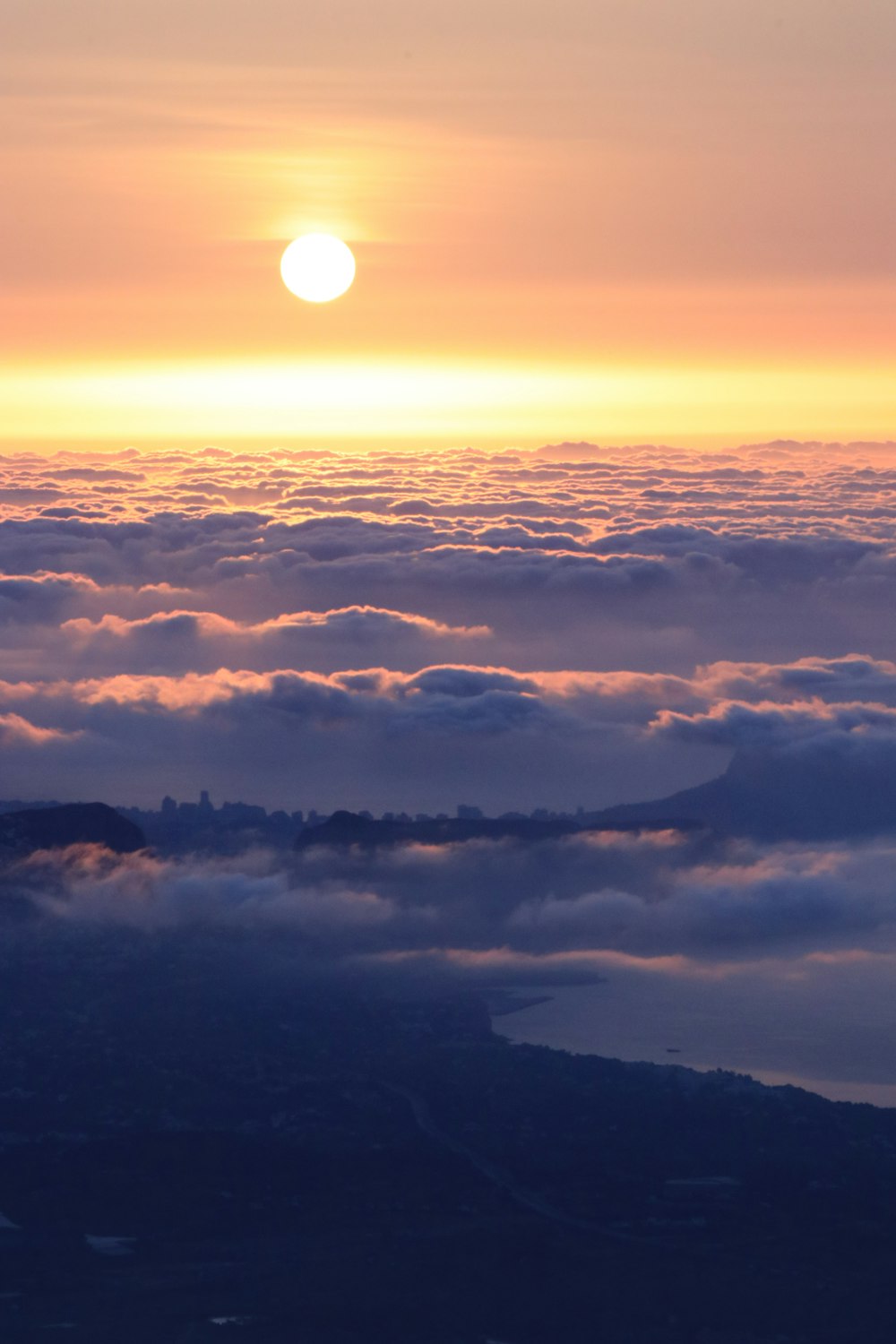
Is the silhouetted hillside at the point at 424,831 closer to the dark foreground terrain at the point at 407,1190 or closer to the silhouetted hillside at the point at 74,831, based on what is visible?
the silhouetted hillside at the point at 74,831

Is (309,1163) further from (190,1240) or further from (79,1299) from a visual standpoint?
(79,1299)

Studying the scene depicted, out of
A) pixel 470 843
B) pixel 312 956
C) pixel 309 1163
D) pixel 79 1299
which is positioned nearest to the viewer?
pixel 79 1299

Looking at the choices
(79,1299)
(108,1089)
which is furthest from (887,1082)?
(79,1299)

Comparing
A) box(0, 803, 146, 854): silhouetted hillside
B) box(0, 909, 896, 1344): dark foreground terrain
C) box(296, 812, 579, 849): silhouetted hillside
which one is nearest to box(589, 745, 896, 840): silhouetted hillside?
box(296, 812, 579, 849): silhouetted hillside

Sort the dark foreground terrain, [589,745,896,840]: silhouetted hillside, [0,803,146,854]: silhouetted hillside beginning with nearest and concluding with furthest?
the dark foreground terrain < [0,803,146,854]: silhouetted hillside < [589,745,896,840]: silhouetted hillside

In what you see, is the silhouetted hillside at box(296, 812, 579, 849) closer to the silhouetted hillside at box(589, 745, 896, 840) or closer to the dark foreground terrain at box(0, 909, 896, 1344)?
the silhouetted hillside at box(589, 745, 896, 840)

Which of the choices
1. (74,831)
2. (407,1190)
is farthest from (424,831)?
(407,1190)
